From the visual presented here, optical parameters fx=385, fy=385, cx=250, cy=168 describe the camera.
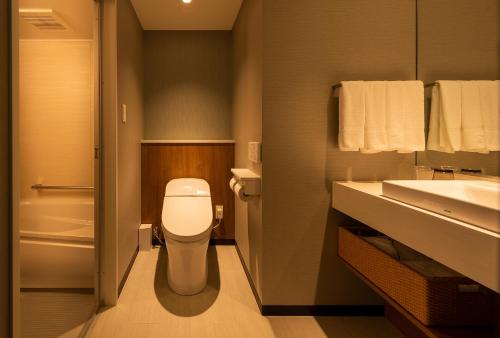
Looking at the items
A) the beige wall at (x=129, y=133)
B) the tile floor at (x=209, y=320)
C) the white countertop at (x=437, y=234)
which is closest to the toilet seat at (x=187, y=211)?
the beige wall at (x=129, y=133)

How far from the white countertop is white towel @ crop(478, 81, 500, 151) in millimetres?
493

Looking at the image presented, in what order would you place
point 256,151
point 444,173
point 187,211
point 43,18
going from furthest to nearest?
point 187,211
point 256,151
point 444,173
point 43,18

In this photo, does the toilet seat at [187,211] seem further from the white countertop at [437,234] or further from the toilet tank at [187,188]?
the white countertop at [437,234]

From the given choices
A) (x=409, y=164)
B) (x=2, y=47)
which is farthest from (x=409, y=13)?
(x=2, y=47)

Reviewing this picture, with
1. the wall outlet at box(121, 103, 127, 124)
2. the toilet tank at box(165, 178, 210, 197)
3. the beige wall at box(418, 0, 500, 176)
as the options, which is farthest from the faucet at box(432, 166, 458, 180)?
the wall outlet at box(121, 103, 127, 124)

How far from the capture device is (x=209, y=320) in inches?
85.3

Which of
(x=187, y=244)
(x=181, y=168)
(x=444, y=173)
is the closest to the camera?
(x=444, y=173)

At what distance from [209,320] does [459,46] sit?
6.38 ft

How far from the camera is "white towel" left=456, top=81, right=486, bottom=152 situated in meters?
1.66

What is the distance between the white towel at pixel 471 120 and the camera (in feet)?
5.43

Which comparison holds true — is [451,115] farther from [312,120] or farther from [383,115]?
[312,120]

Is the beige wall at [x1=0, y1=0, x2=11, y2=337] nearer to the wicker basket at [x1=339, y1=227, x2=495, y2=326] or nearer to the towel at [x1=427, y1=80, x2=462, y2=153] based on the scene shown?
the wicker basket at [x1=339, y1=227, x2=495, y2=326]

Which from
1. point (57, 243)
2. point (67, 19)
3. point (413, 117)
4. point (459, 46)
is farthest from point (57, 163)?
point (459, 46)

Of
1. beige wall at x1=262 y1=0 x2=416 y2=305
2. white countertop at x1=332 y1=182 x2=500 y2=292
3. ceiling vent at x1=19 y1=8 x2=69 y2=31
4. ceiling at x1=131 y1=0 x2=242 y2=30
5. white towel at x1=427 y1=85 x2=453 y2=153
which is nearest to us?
white countertop at x1=332 y1=182 x2=500 y2=292
